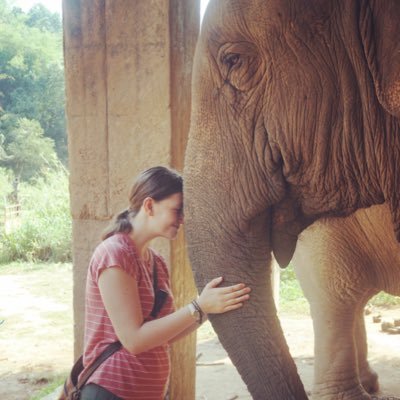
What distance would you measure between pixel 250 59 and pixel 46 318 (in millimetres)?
6641

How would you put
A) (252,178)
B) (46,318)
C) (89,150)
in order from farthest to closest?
(46,318) < (89,150) < (252,178)

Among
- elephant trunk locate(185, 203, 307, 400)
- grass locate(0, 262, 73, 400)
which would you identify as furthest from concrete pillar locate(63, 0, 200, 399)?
grass locate(0, 262, 73, 400)

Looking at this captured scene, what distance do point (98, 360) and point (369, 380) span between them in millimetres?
2926

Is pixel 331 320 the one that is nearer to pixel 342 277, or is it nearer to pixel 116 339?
pixel 342 277

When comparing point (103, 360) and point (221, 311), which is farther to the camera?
point (103, 360)

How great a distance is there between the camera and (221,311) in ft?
7.75


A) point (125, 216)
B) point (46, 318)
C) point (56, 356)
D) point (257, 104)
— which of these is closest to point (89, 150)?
point (125, 216)

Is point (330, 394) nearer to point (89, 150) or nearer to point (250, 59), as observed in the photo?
point (89, 150)

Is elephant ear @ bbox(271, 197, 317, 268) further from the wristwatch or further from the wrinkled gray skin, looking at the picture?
the wristwatch

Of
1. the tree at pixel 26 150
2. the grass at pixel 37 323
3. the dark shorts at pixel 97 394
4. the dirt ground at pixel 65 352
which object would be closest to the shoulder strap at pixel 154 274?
the dark shorts at pixel 97 394

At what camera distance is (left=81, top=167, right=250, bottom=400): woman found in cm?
245

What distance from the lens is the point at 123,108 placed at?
12.3 ft

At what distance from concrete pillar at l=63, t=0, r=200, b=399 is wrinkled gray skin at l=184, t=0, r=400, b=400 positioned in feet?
3.35

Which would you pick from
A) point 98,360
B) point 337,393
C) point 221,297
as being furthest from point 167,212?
point 337,393
